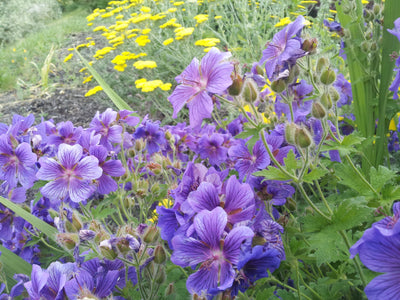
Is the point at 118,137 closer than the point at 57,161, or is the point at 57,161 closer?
the point at 57,161

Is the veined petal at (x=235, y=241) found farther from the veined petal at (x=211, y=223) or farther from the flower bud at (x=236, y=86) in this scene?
the flower bud at (x=236, y=86)

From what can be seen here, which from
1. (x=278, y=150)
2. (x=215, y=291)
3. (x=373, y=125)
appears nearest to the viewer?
(x=215, y=291)

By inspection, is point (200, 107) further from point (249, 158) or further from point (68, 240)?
point (68, 240)

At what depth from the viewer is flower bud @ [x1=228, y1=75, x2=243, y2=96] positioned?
0.90 metres

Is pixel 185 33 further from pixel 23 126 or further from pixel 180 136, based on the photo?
pixel 23 126

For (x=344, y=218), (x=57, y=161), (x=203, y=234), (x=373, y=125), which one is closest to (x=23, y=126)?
(x=57, y=161)

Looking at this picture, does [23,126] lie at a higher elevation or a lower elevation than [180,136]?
higher

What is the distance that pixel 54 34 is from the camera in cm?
853

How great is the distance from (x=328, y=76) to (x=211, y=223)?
0.52m

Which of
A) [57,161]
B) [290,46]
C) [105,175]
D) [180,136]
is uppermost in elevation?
[290,46]

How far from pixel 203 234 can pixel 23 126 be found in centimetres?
93

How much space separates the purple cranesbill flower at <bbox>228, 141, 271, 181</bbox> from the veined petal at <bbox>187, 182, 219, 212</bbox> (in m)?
0.26

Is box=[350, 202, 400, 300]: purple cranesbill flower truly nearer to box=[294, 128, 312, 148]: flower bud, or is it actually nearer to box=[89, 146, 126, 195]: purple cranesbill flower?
box=[294, 128, 312, 148]: flower bud

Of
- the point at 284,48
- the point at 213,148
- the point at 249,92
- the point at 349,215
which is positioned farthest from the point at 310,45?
the point at 213,148
